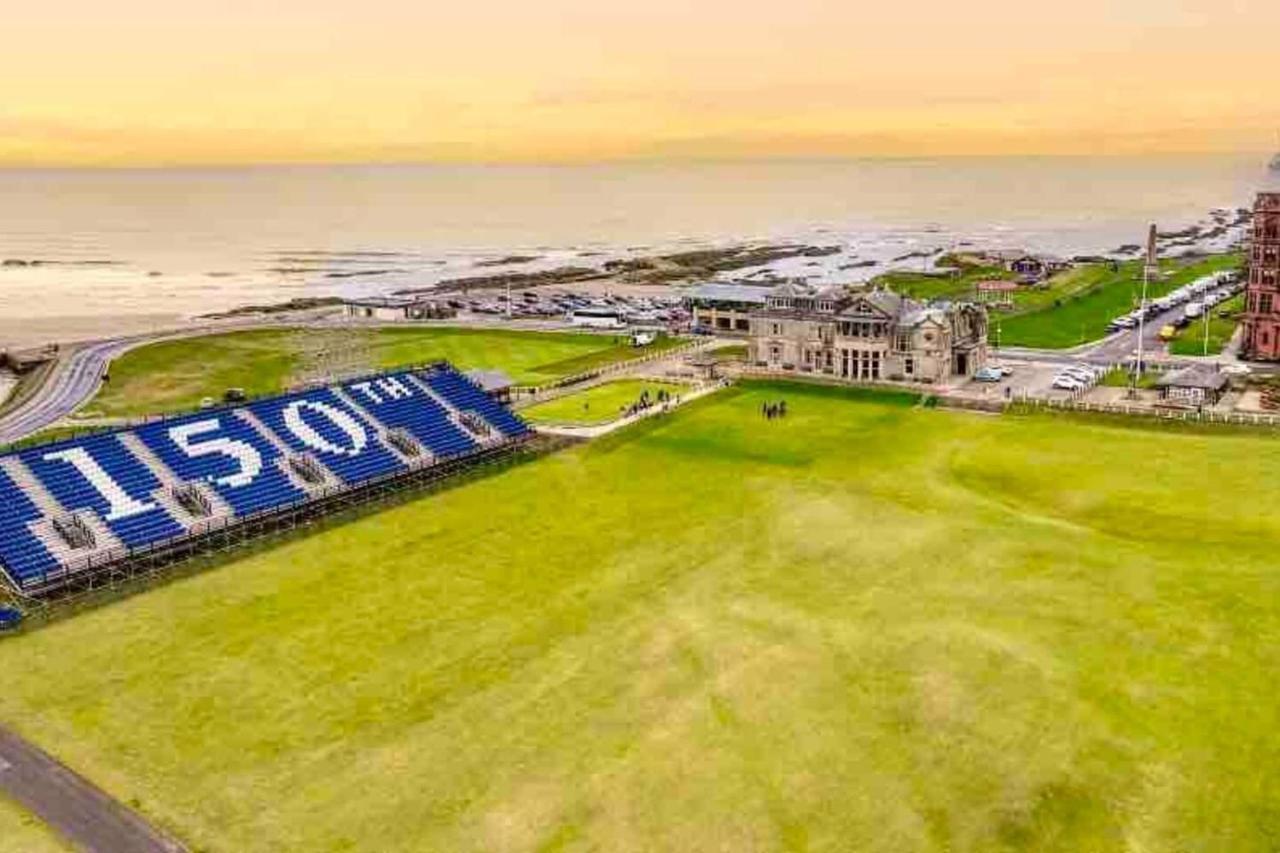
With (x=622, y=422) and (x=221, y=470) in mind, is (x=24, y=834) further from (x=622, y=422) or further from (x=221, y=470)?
(x=622, y=422)

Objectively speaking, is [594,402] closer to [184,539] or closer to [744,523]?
[744,523]

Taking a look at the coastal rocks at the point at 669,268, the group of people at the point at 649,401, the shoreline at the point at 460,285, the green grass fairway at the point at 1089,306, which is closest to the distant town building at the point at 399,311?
the shoreline at the point at 460,285

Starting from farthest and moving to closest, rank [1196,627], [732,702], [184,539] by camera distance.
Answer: [184,539] < [1196,627] < [732,702]

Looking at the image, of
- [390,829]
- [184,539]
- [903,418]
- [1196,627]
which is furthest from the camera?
[903,418]

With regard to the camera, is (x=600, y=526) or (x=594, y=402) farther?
(x=594, y=402)

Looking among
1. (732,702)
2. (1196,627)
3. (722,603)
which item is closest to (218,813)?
(732,702)

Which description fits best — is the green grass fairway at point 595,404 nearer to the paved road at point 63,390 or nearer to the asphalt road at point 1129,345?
the paved road at point 63,390

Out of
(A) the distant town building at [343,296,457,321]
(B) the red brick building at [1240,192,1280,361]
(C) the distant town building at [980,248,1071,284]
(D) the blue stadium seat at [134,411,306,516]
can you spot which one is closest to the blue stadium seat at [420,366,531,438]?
(D) the blue stadium seat at [134,411,306,516]
